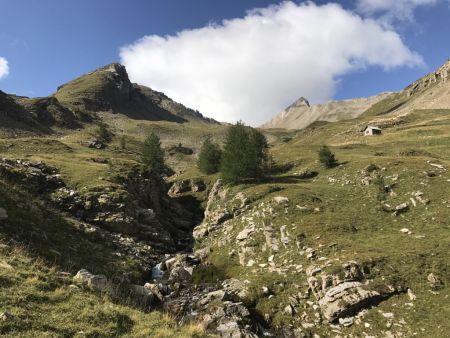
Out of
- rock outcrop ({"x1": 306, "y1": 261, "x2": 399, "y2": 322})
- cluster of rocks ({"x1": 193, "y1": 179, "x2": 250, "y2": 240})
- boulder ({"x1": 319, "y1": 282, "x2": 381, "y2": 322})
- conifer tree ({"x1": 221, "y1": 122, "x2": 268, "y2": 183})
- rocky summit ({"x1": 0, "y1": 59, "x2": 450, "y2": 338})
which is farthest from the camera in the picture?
conifer tree ({"x1": 221, "y1": 122, "x2": 268, "y2": 183})

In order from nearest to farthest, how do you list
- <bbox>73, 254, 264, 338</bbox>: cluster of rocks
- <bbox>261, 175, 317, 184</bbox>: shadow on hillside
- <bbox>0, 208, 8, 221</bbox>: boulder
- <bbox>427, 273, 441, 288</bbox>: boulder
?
<bbox>73, 254, 264, 338</bbox>: cluster of rocks
<bbox>427, 273, 441, 288</bbox>: boulder
<bbox>0, 208, 8, 221</bbox>: boulder
<bbox>261, 175, 317, 184</bbox>: shadow on hillside

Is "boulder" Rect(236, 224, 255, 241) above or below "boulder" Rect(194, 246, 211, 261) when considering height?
above

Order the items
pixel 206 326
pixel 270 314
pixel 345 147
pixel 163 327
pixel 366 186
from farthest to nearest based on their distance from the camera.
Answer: pixel 345 147
pixel 366 186
pixel 270 314
pixel 206 326
pixel 163 327

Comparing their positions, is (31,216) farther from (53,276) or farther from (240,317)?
(240,317)

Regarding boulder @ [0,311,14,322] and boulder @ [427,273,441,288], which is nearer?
boulder @ [0,311,14,322]

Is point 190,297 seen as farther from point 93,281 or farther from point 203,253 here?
point 93,281

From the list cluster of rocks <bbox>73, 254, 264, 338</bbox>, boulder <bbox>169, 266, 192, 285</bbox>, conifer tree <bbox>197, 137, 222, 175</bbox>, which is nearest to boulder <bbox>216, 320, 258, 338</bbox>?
cluster of rocks <bbox>73, 254, 264, 338</bbox>

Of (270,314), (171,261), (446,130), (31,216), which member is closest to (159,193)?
(171,261)

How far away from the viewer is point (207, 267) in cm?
3909

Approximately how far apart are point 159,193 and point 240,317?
140ft

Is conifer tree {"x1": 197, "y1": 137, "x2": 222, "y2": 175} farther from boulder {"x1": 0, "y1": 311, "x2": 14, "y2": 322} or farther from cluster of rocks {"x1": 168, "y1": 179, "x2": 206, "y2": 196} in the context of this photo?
boulder {"x1": 0, "y1": 311, "x2": 14, "y2": 322}

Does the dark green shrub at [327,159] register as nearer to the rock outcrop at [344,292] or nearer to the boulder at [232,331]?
the rock outcrop at [344,292]

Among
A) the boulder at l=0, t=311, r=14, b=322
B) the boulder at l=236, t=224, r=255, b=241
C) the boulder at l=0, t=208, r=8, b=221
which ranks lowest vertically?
the boulder at l=236, t=224, r=255, b=241

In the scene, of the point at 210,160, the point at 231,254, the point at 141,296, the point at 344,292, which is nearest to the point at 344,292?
the point at 344,292
